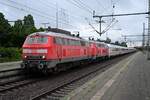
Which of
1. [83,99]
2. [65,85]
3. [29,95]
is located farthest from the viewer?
[65,85]

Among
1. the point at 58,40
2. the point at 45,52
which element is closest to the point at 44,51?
the point at 45,52

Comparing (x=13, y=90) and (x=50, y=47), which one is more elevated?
(x=50, y=47)

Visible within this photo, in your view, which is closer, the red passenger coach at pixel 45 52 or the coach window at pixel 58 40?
the red passenger coach at pixel 45 52

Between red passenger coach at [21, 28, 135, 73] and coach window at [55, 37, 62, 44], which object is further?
coach window at [55, 37, 62, 44]

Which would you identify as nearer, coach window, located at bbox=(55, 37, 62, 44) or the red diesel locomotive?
the red diesel locomotive

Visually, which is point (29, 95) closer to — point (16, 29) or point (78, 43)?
point (78, 43)

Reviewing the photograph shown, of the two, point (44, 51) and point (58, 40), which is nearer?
point (44, 51)

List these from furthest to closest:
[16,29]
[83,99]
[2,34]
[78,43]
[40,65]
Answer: [16,29]
[2,34]
[78,43]
[40,65]
[83,99]

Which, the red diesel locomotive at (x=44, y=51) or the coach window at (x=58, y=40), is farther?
the coach window at (x=58, y=40)

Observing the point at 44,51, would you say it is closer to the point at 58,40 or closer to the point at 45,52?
the point at 45,52

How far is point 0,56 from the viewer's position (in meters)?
46.3

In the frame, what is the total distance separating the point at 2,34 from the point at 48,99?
65.1 m

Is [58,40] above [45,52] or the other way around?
above

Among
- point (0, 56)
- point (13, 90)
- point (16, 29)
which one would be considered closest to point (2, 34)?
point (16, 29)
